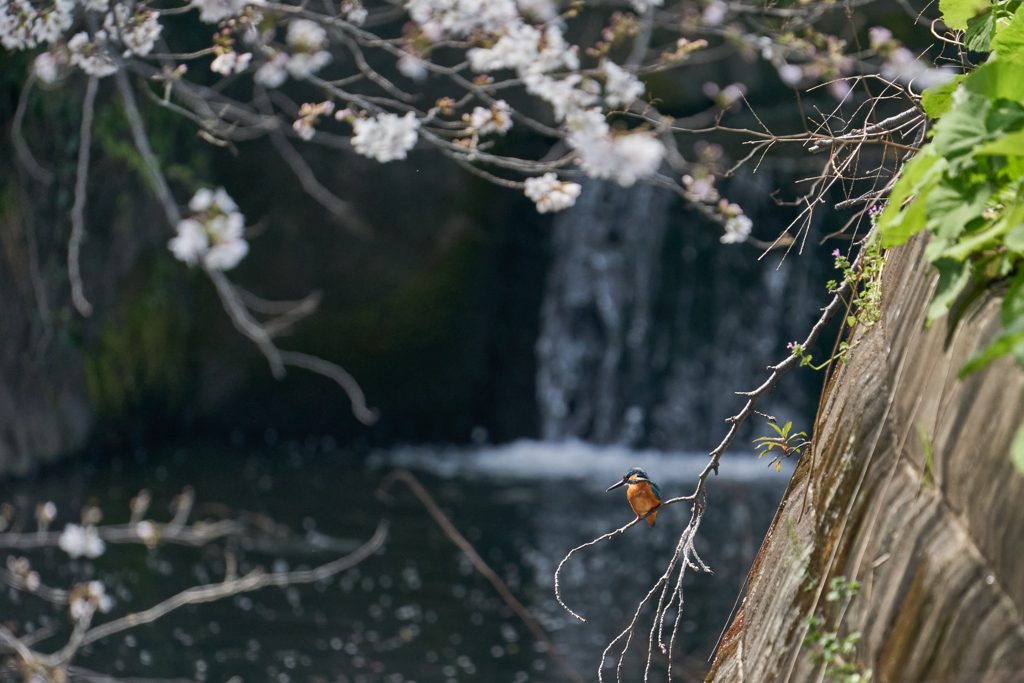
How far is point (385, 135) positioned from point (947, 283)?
240cm

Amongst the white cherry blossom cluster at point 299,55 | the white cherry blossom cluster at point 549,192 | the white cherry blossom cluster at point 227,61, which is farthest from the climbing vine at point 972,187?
the white cherry blossom cluster at point 299,55

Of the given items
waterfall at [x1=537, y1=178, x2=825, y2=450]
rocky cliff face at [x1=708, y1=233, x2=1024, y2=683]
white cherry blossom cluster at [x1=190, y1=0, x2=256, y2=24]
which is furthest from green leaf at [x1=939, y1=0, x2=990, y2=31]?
waterfall at [x1=537, y1=178, x2=825, y2=450]

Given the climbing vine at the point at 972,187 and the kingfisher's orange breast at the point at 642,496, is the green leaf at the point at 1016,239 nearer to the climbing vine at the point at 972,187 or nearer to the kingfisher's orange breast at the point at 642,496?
the climbing vine at the point at 972,187

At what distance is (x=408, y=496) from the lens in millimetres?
7613

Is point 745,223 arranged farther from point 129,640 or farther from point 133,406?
point 133,406

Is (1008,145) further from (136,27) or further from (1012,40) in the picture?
(136,27)

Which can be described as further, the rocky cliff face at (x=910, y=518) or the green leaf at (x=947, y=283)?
the green leaf at (x=947, y=283)

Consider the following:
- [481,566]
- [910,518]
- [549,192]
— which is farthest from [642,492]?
[549,192]

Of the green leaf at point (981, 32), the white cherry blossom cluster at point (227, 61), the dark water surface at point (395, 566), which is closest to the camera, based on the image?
the green leaf at point (981, 32)

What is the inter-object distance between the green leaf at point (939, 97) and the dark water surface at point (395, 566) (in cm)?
213

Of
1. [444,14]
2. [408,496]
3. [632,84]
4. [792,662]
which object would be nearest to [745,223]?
[632,84]

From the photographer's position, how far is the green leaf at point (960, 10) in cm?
165

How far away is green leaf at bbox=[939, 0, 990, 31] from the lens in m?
1.65

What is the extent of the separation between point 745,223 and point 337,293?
266 inches
